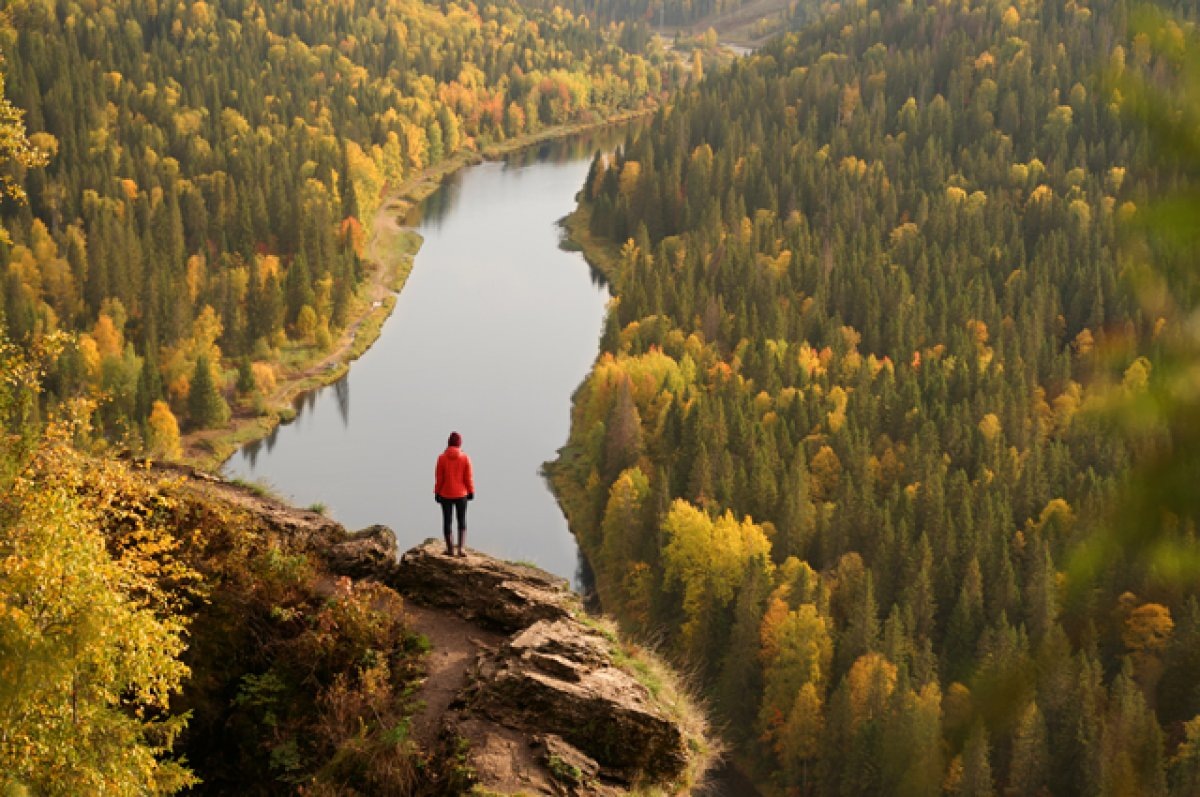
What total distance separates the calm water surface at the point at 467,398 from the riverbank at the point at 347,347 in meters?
1.16

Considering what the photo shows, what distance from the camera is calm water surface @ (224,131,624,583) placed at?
82.7m

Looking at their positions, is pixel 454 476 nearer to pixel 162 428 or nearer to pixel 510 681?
pixel 510 681

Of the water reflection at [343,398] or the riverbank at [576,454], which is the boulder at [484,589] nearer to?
the riverbank at [576,454]

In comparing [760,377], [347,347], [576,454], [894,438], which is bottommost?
[576,454]

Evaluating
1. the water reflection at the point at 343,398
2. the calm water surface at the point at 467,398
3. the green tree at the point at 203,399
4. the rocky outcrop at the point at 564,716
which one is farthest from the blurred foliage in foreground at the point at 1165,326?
the water reflection at the point at 343,398

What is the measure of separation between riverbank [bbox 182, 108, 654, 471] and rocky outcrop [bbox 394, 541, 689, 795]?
51.5m

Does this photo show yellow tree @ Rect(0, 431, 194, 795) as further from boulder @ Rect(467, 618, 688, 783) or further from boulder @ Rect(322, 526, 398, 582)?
boulder @ Rect(322, 526, 398, 582)

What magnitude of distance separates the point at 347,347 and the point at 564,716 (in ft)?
313

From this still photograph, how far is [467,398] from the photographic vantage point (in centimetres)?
10144

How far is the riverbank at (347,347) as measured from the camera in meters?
92.9

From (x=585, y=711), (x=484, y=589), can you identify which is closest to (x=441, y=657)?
(x=484, y=589)

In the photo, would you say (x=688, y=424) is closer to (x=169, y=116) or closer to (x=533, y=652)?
(x=533, y=652)

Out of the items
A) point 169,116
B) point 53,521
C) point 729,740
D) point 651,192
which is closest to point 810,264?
point 651,192

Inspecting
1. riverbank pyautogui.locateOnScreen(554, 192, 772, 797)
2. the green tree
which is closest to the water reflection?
the green tree
